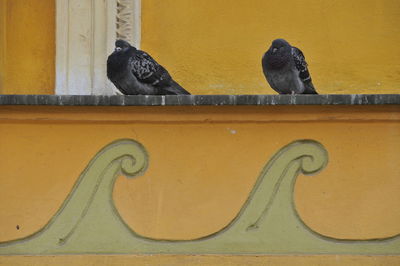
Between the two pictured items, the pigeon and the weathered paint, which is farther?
the pigeon

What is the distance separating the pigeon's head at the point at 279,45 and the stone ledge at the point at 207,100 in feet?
4.50

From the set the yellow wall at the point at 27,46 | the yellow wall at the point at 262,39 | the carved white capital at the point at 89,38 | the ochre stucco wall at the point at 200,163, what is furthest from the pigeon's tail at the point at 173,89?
the ochre stucco wall at the point at 200,163

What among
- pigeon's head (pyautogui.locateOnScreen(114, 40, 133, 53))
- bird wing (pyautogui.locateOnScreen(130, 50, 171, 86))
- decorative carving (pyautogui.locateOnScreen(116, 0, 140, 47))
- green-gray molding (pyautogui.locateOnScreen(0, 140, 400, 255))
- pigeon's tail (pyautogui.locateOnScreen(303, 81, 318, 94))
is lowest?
green-gray molding (pyautogui.locateOnScreen(0, 140, 400, 255))

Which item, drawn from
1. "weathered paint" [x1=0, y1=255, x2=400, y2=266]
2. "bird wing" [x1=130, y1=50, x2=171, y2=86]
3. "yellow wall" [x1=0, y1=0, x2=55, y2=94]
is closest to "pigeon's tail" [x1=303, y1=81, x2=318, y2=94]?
"bird wing" [x1=130, y1=50, x2=171, y2=86]

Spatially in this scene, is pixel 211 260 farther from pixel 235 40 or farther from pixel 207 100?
pixel 235 40

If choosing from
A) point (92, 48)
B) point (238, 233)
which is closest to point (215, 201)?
point (238, 233)

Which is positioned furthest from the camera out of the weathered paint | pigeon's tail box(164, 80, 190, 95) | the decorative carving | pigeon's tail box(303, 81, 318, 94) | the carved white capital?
the decorative carving

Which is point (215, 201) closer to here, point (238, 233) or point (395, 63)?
point (238, 233)

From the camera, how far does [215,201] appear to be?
24.2 feet

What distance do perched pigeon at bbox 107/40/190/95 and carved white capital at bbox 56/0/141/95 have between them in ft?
1.66

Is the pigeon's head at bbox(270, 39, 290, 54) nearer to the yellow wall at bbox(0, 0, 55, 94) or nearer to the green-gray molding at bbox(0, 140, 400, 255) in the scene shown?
the green-gray molding at bbox(0, 140, 400, 255)

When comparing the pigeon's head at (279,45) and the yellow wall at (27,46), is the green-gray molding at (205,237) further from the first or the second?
the yellow wall at (27,46)

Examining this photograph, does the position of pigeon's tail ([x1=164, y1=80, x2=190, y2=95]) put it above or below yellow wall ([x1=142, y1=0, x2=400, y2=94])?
below

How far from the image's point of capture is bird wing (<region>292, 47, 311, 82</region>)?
8641mm
